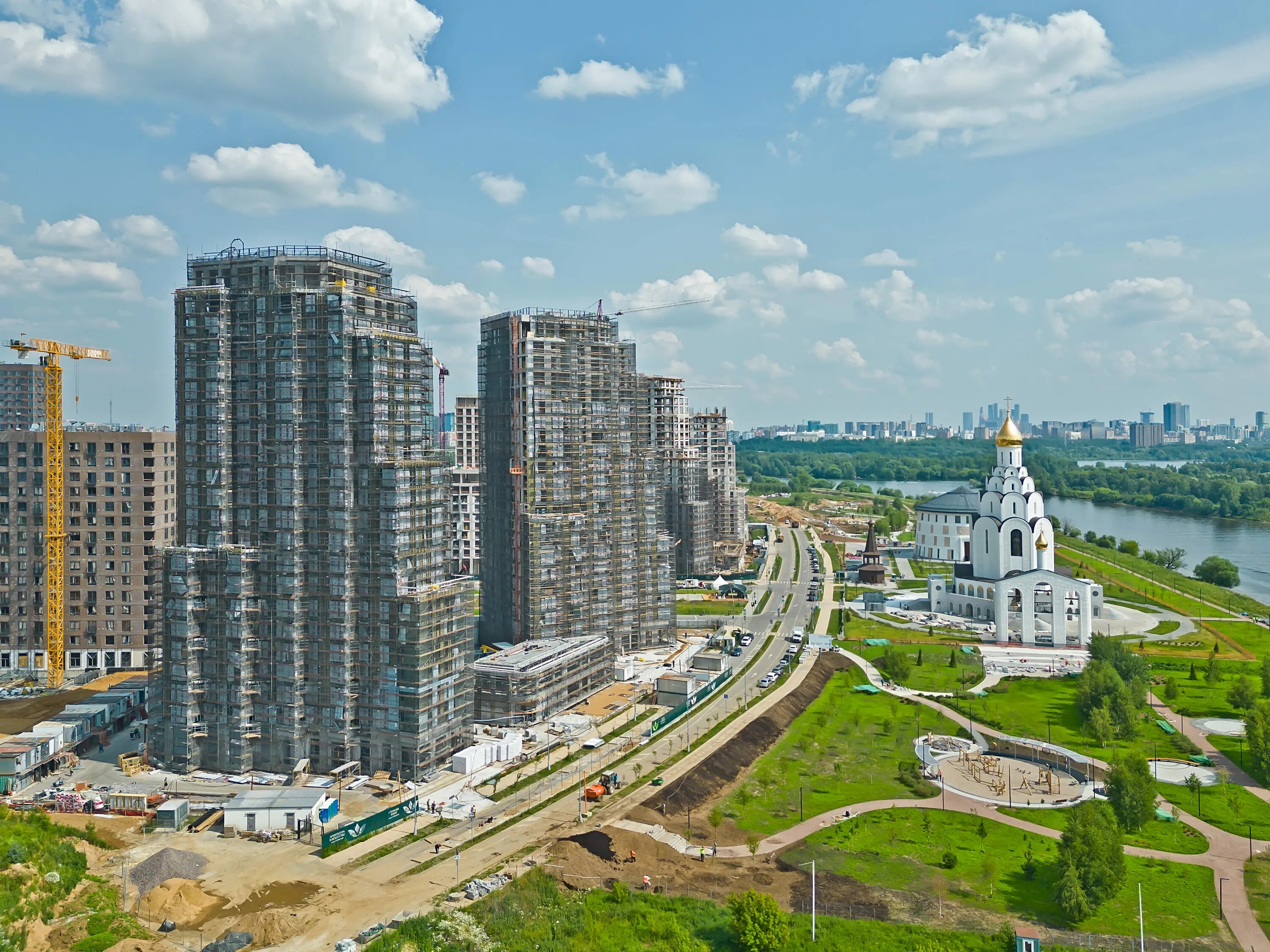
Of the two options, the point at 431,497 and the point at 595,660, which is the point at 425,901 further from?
the point at 595,660

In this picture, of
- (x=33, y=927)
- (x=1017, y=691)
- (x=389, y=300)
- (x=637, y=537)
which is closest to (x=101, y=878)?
(x=33, y=927)

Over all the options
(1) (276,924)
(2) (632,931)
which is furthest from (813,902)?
(1) (276,924)

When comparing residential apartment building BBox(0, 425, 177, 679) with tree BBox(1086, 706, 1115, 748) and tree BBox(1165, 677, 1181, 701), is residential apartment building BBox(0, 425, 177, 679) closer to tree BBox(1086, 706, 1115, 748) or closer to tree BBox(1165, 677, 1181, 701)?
tree BBox(1086, 706, 1115, 748)

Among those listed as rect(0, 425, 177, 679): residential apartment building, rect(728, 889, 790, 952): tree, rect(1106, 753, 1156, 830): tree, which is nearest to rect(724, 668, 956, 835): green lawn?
rect(1106, 753, 1156, 830): tree

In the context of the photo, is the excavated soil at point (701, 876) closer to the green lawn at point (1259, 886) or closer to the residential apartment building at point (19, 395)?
the green lawn at point (1259, 886)

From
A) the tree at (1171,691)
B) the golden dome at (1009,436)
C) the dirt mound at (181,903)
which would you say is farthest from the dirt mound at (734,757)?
the golden dome at (1009,436)

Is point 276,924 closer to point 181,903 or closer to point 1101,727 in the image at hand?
point 181,903
